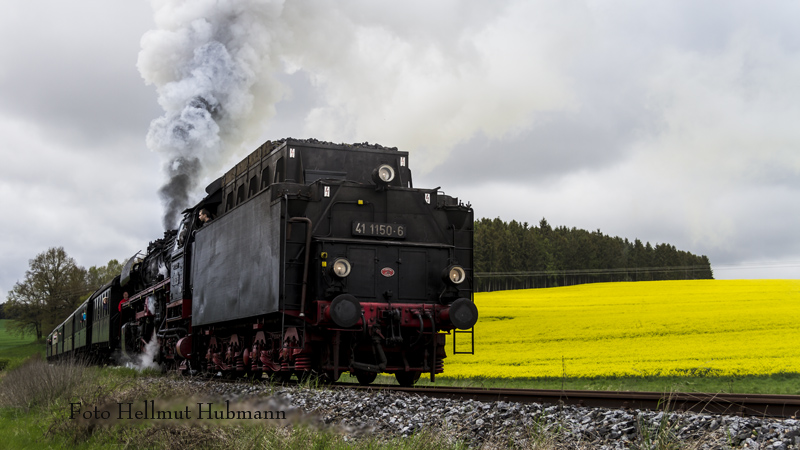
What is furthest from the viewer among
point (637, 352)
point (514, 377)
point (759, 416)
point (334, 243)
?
point (637, 352)

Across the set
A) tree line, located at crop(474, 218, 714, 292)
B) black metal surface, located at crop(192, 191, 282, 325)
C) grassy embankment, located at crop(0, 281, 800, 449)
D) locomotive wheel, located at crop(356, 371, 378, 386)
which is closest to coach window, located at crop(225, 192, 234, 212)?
black metal surface, located at crop(192, 191, 282, 325)

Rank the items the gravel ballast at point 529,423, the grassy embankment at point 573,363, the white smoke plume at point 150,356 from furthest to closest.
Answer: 1. the white smoke plume at point 150,356
2. the grassy embankment at point 573,363
3. the gravel ballast at point 529,423

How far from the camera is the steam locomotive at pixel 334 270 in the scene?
1073 cm

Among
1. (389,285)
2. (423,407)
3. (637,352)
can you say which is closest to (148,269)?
(389,285)

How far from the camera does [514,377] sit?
52.9 ft

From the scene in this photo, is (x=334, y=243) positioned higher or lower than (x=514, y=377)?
higher

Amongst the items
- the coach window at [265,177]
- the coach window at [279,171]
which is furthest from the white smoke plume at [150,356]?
the coach window at [279,171]

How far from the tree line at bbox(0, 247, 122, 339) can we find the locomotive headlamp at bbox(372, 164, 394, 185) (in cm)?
6378

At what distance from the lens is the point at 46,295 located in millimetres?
69812

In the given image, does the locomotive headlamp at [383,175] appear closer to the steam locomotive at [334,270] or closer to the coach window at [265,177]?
the steam locomotive at [334,270]

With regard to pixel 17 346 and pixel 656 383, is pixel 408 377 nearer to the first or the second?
pixel 656 383

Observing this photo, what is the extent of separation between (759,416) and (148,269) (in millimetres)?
18777

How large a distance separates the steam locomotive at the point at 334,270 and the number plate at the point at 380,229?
0.02 metres

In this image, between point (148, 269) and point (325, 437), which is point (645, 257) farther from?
point (325, 437)
